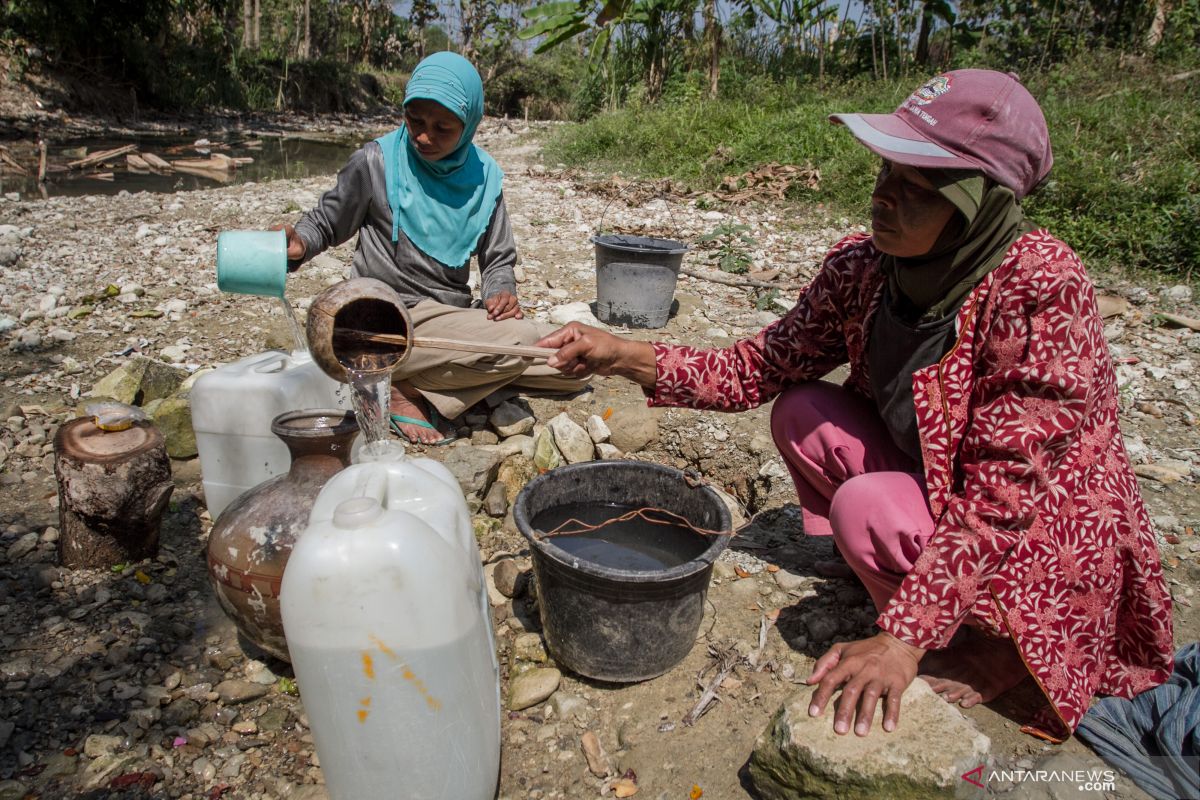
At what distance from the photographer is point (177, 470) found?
9.77 feet

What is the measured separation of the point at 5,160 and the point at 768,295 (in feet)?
34.8

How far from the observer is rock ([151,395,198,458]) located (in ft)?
9.75

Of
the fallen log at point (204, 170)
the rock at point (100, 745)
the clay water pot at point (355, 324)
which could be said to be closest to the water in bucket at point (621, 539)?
the clay water pot at point (355, 324)

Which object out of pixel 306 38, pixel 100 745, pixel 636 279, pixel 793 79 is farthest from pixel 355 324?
pixel 306 38

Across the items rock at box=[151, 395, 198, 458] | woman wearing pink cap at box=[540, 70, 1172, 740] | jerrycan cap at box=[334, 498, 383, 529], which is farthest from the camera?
rock at box=[151, 395, 198, 458]

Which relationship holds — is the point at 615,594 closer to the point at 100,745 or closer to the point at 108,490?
the point at 100,745

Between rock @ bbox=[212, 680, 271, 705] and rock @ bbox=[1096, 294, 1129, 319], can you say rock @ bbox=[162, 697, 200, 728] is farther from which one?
rock @ bbox=[1096, 294, 1129, 319]

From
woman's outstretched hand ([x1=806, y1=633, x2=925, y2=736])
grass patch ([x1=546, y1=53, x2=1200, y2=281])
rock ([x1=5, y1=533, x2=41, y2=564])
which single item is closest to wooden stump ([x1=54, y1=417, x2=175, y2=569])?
rock ([x1=5, y1=533, x2=41, y2=564])

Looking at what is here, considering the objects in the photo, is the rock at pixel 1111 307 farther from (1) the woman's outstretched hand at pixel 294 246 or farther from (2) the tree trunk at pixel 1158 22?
(2) the tree trunk at pixel 1158 22

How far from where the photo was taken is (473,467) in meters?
2.80

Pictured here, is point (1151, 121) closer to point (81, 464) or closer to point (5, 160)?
point (81, 464)

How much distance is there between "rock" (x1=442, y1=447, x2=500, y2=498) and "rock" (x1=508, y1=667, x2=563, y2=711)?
2.82ft

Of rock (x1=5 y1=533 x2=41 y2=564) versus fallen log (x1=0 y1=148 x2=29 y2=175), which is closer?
rock (x1=5 y1=533 x2=41 y2=564)

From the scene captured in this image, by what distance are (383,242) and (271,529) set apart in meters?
1.79
